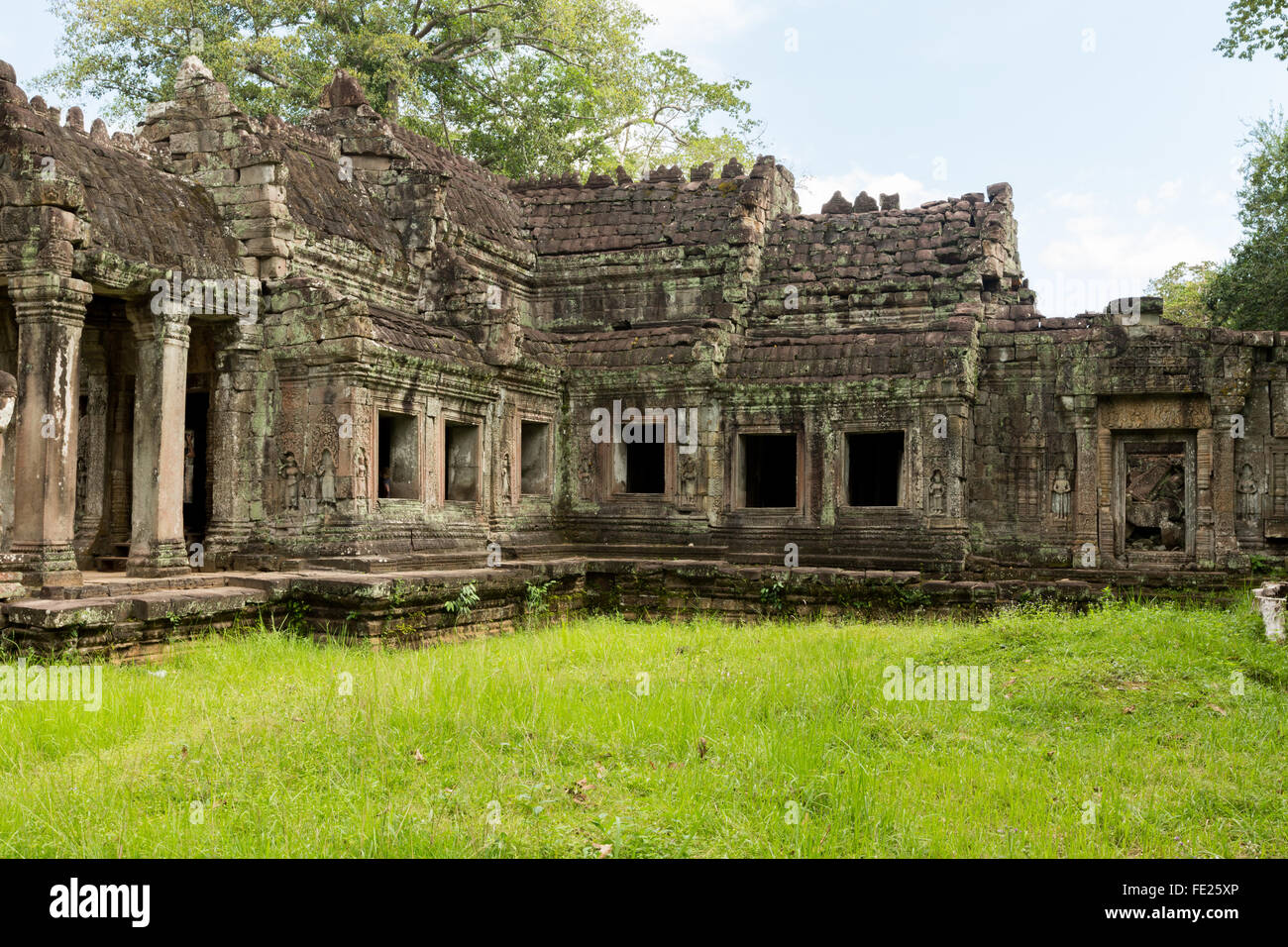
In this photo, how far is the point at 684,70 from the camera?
27969 millimetres

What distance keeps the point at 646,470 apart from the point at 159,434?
880 centimetres

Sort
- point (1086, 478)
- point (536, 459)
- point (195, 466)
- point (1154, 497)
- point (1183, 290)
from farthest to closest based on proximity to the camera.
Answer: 1. point (1183, 290)
2. point (1154, 497)
3. point (536, 459)
4. point (195, 466)
5. point (1086, 478)

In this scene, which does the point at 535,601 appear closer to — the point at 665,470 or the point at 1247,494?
the point at 665,470

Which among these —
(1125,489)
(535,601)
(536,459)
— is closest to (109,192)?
(535,601)

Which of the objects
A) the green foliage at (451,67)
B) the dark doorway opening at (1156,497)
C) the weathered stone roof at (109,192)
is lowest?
the dark doorway opening at (1156,497)

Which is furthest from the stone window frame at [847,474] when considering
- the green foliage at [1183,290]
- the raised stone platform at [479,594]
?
the green foliage at [1183,290]

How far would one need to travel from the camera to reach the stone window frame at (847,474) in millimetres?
14414

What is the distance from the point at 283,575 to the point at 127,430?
12.1 ft

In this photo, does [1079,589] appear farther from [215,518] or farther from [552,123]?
[552,123]

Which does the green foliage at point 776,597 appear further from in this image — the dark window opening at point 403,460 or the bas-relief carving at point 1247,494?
the bas-relief carving at point 1247,494

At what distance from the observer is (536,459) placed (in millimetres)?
15969

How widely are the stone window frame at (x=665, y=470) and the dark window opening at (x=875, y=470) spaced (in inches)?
146
